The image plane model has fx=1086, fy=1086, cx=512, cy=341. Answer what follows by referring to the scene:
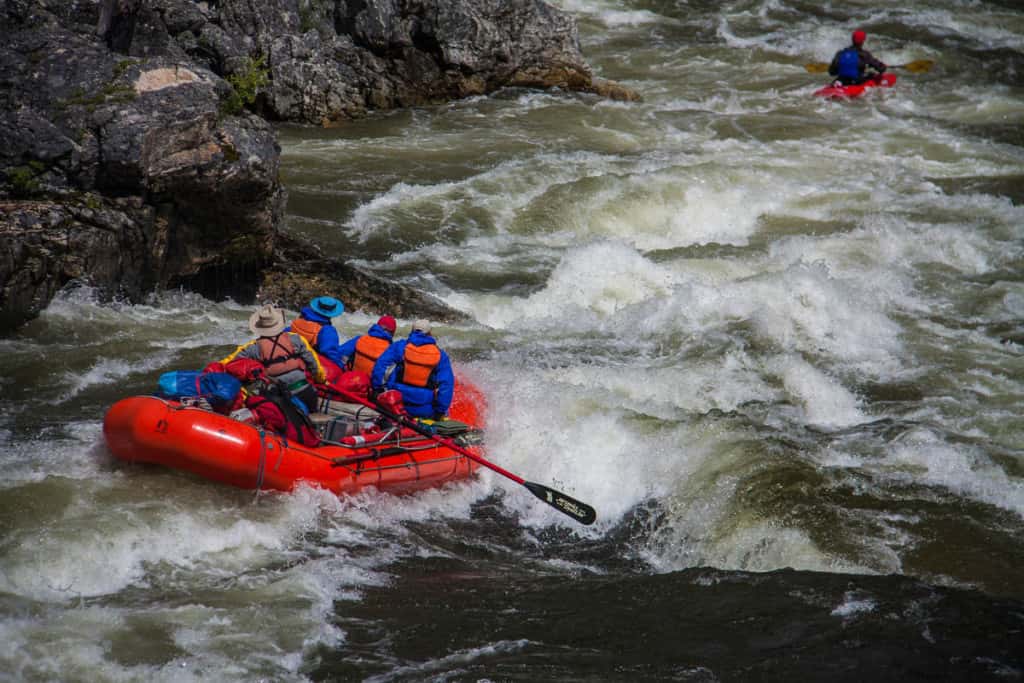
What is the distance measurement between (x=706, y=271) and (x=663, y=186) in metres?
2.12

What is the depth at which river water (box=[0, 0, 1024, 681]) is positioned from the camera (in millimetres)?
5477

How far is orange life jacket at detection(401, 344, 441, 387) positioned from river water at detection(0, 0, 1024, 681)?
0.80 meters

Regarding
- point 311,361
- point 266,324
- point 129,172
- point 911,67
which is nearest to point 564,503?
point 311,361

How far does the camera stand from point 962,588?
20.1ft

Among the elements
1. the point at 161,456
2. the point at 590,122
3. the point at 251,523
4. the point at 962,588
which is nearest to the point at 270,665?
the point at 251,523

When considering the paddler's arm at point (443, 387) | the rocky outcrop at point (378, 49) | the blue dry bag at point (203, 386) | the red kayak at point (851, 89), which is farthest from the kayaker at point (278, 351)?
the red kayak at point (851, 89)

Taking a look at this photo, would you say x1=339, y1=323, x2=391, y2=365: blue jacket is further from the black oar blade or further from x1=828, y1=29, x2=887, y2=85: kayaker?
x1=828, y1=29, x2=887, y2=85: kayaker

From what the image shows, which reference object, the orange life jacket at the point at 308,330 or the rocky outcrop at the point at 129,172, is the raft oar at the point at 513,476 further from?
the rocky outcrop at the point at 129,172

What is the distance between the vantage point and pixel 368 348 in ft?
25.1

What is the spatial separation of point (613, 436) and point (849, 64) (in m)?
11.9

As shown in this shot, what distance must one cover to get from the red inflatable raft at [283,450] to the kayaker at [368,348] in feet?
1.16

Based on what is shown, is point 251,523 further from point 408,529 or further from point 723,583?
point 723,583

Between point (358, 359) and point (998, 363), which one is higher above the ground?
point (358, 359)

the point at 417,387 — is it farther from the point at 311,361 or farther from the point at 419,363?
the point at 311,361
